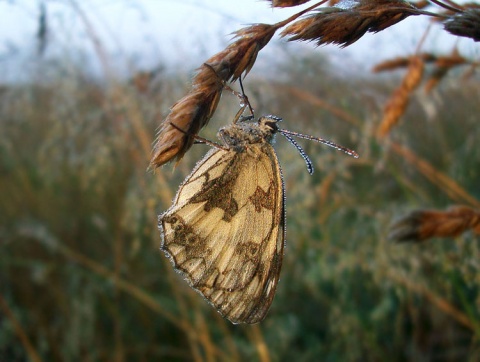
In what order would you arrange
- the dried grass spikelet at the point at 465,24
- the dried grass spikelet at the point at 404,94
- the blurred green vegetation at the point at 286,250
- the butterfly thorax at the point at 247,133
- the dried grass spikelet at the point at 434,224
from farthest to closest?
the blurred green vegetation at the point at 286,250 < the dried grass spikelet at the point at 404,94 < the butterfly thorax at the point at 247,133 < the dried grass spikelet at the point at 434,224 < the dried grass spikelet at the point at 465,24

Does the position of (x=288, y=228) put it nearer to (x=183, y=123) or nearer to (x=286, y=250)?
(x=286, y=250)

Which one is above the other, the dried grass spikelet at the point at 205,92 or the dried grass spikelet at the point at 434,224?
the dried grass spikelet at the point at 205,92

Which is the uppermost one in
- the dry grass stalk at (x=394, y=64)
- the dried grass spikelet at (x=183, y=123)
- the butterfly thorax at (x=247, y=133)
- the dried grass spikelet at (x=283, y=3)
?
the dried grass spikelet at (x=283, y=3)

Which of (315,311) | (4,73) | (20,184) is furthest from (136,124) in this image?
(4,73)

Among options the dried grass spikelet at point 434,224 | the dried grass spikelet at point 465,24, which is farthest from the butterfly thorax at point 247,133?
the dried grass spikelet at point 465,24

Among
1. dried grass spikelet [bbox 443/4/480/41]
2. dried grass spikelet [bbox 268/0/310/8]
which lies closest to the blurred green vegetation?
dried grass spikelet [bbox 443/4/480/41]

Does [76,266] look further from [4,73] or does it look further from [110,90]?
[4,73]

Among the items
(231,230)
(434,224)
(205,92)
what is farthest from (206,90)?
(434,224)

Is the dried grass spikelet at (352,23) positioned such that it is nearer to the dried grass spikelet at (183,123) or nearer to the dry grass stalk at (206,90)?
the dry grass stalk at (206,90)
